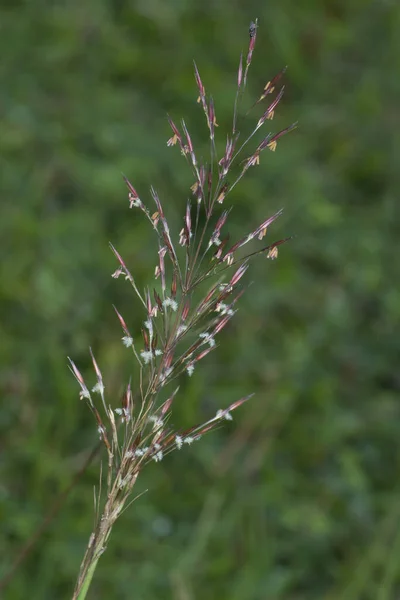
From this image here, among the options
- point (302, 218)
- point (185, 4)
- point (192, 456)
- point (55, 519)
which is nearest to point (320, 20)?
point (185, 4)

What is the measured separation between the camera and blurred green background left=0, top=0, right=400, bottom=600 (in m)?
1.82

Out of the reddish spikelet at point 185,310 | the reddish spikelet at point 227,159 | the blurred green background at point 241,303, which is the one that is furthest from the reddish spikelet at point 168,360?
the blurred green background at point 241,303

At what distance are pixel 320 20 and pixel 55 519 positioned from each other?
1648 mm

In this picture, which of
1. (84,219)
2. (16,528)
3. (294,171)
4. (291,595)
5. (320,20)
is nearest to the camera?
(16,528)

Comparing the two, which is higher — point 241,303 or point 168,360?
point 168,360

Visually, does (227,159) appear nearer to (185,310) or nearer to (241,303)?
(185,310)

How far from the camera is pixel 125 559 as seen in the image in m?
1.77

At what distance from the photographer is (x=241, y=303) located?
206cm

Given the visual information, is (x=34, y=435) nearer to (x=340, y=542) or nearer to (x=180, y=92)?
(x=340, y=542)

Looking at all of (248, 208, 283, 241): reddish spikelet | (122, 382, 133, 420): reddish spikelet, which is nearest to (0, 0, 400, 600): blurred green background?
(122, 382, 133, 420): reddish spikelet

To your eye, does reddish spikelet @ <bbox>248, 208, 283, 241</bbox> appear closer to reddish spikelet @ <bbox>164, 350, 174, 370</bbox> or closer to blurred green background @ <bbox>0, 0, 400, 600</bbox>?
reddish spikelet @ <bbox>164, 350, 174, 370</bbox>

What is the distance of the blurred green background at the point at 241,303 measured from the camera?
1.82m

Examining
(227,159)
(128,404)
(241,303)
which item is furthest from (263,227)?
(241,303)

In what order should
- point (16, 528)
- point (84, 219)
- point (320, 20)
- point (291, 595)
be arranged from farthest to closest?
point (320, 20) < point (84, 219) < point (291, 595) < point (16, 528)
